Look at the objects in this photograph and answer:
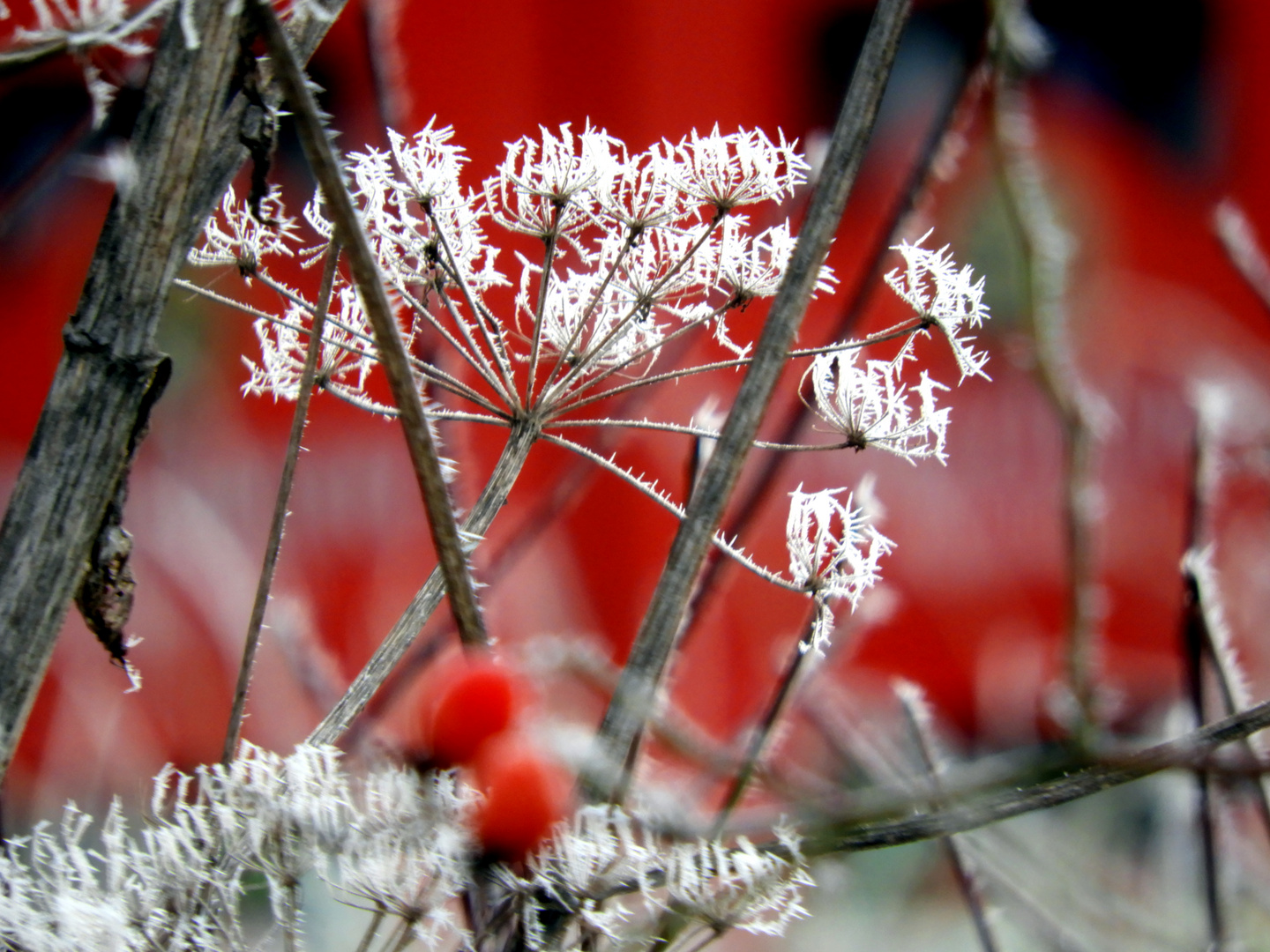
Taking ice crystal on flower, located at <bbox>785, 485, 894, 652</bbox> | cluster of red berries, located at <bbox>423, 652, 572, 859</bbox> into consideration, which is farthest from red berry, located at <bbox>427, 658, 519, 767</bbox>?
ice crystal on flower, located at <bbox>785, 485, 894, 652</bbox>

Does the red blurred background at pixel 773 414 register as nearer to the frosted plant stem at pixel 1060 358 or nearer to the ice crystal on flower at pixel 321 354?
the ice crystal on flower at pixel 321 354

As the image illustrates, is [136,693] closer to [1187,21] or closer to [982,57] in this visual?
[982,57]

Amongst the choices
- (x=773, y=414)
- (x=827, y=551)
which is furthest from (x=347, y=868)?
(x=773, y=414)

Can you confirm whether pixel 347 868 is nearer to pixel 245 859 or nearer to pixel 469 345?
pixel 245 859

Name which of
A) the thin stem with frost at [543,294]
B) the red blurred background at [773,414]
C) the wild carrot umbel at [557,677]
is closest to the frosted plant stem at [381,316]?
the wild carrot umbel at [557,677]

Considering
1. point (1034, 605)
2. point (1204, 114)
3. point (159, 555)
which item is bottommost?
point (159, 555)

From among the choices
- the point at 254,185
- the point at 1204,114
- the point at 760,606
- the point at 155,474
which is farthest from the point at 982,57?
the point at 1204,114
